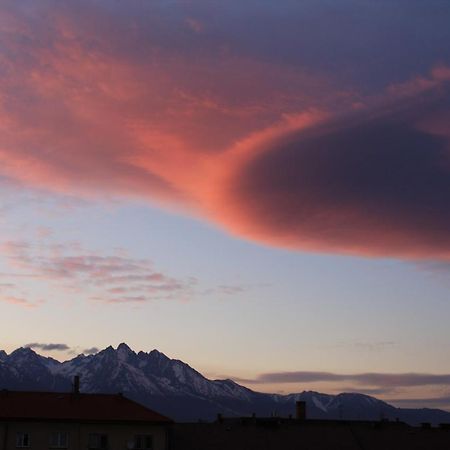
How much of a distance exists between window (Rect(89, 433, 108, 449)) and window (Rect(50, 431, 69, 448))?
2540mm

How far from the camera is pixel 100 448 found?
311 feet

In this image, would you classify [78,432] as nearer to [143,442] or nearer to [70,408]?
[70,408]

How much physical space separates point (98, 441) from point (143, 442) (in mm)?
4886

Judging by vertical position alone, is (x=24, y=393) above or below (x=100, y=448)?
above

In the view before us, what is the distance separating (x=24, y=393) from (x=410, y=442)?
47.2m

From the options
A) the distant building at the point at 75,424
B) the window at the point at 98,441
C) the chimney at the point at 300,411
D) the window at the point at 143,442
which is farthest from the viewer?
the chimney at the point at 300,411

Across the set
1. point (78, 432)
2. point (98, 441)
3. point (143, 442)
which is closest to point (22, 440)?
point (78, 432)

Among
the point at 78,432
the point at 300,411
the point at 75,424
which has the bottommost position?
the point at 78,432

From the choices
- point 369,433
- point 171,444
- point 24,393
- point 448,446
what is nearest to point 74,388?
point 24,393

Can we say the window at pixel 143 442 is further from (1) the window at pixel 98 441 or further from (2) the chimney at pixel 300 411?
(2) the chimney at pixel 300 411

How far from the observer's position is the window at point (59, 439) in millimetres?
93625

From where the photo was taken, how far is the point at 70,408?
315 ft

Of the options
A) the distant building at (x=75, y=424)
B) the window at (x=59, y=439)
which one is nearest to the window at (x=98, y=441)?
the distant building at (x=75, y=424)

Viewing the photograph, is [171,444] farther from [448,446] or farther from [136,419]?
[448,446]
